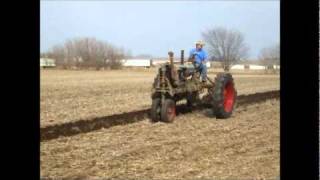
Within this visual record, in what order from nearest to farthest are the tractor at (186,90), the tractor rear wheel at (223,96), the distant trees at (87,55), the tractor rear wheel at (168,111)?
the tractor rear wheel at (168,111) < the tractor at (186,90) < the tractor rear wheel at (223,96) < the distant trees at (87,55)

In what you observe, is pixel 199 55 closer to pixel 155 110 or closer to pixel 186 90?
pixel 186 90

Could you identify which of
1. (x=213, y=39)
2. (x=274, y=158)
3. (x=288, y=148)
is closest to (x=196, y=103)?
(x=213, y=39)

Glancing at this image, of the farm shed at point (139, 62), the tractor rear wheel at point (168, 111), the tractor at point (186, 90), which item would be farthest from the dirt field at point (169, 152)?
the farm shed at point (139, 62)

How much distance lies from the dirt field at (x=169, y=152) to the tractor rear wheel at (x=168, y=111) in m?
0.16

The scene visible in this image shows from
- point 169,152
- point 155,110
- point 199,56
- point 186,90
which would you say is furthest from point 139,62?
point 169,152

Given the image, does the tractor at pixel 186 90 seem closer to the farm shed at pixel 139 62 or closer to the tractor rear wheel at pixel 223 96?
the tractor rear wheel at pixel 223 96

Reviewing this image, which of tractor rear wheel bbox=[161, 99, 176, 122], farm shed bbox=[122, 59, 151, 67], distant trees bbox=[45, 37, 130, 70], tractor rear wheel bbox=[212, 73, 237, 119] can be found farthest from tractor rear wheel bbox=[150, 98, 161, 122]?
distant trees bbox=[45, 37, 130, 70]

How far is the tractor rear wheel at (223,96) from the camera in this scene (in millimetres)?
8711

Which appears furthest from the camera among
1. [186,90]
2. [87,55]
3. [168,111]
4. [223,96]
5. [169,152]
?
[87,55]

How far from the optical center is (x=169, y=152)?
18.6ft

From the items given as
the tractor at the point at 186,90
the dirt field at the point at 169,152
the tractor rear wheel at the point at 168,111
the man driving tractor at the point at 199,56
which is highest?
the man driving tractor at the point at 199,56

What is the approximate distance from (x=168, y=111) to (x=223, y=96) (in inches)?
51.7

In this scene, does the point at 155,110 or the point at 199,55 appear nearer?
the point at 155,110

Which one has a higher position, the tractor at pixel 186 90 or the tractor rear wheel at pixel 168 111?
the tractor at pixel 186 90
